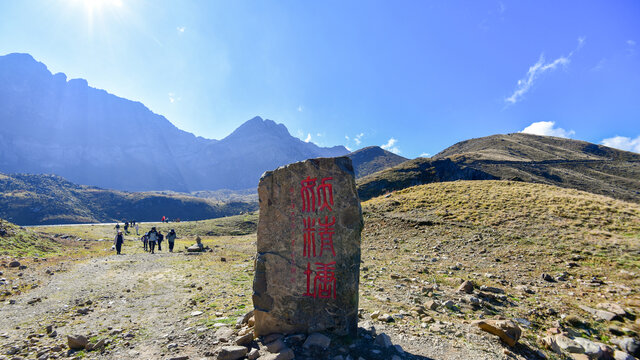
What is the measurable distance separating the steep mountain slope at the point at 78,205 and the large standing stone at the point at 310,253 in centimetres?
11623

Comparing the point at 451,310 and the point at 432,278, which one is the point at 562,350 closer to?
the point at 451,310

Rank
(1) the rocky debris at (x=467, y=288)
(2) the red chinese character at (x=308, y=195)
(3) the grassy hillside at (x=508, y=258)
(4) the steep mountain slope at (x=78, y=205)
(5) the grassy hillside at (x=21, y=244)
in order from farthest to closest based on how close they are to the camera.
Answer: (4) the steep mountain slope at (x=78, y=205), (5) the grassy hillside at (x=21, y=244), (1) the rocky debris at (x=467, y=288), (3) the grassy hillside at (x=508, y=258), (2) the red chinese character at (x=308, y=195)

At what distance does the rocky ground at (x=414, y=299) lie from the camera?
18.8ft

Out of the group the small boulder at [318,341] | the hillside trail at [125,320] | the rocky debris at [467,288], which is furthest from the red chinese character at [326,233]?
the rocky debris at [467,288]

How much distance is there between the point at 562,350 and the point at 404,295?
4113mm

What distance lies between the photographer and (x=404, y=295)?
9.11 m

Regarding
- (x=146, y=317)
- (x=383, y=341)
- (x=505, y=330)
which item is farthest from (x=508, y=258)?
(x=146, y=317)

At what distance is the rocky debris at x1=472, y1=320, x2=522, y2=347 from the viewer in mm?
5703

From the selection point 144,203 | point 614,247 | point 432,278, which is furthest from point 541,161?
point 144,203

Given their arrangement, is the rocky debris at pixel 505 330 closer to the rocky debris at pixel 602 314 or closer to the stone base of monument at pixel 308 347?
the stone base of monument at pixel 308 347

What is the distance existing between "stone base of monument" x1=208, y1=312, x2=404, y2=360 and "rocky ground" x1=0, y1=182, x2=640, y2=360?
26 millimetres

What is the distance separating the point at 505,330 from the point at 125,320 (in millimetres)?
10022

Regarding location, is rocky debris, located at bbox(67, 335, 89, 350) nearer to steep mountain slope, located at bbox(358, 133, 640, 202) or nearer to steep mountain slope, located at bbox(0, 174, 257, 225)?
steep mountain slope, located at bbox(358, 133, 640, 202)

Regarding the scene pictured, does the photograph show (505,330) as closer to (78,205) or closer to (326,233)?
(326,233)
